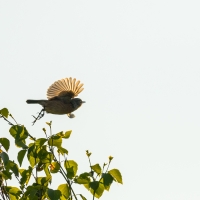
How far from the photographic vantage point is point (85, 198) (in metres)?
5.24

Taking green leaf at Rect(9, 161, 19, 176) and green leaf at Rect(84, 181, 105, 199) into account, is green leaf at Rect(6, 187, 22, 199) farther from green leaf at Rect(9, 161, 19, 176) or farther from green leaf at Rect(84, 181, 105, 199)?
green leaf at Rect(84, 181, 105, 199)

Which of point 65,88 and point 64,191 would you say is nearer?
point 64,191

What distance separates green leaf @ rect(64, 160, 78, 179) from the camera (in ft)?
17.3

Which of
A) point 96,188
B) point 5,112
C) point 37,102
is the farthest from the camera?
point 37,102

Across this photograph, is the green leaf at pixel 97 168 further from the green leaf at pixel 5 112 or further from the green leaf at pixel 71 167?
the green leaf at pixel 5 112

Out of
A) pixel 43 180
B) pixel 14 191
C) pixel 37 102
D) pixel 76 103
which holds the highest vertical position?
pixel 76 103

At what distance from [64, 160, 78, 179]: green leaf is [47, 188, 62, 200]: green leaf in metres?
0.30

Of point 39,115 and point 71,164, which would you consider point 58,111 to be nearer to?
point 39,115

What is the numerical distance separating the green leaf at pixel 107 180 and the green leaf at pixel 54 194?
1.32 feet

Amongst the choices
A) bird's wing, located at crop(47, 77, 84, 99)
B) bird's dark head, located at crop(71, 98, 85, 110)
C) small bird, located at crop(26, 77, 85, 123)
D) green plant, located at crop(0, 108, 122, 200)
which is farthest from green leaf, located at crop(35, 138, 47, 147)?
bird's wing, located at crop(47, 77, 84, 99)

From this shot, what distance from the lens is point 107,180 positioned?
511 centimetres

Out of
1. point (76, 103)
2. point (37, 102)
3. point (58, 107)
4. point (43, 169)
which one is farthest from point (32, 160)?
point (76, 103)

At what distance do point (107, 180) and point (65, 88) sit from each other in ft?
18.9

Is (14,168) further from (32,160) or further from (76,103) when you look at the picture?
(76,103)
